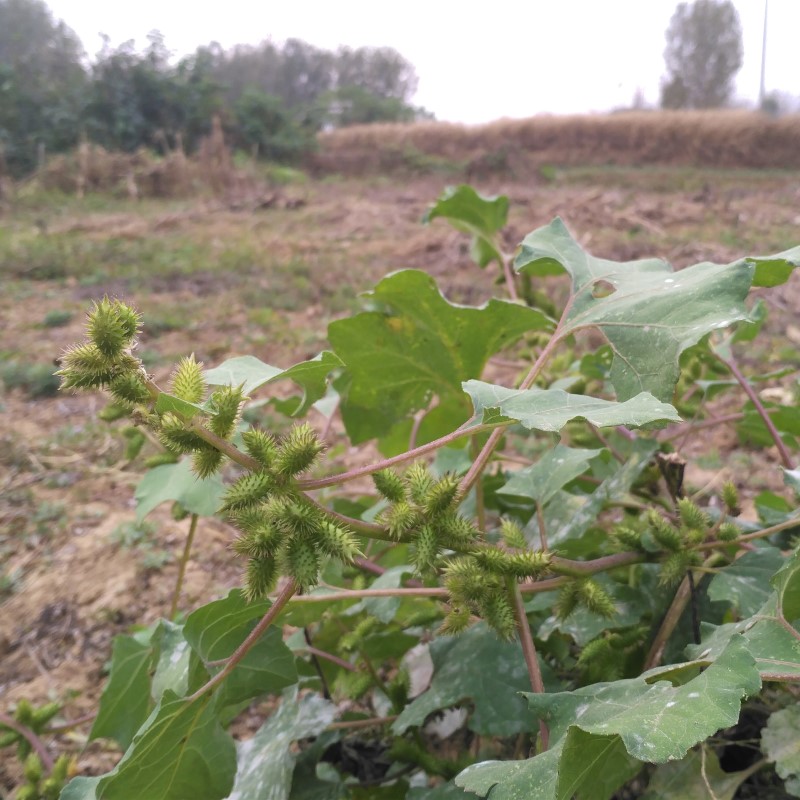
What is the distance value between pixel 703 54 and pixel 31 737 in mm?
25190

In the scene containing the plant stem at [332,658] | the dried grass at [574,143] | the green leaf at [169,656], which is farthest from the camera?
the dried grass at [574,143]

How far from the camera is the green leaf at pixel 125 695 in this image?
1.08 m

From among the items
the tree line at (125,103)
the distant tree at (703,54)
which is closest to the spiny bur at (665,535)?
the tree line at (125,103)

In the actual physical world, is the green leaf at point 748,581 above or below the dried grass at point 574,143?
below

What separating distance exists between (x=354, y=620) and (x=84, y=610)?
55.9 inches

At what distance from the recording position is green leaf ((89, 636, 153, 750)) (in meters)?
1.08

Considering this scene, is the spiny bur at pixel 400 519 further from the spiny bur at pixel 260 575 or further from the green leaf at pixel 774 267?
the green leaf at pixel 774 267

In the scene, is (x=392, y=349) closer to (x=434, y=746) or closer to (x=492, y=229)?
(x=492, y=229)

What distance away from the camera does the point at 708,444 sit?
10.3ft

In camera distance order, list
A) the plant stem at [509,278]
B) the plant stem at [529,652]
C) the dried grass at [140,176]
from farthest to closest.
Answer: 1. the dried grass at [140,176]
2. the plant stem at [509,278]
3. the plant stem at [529,652]

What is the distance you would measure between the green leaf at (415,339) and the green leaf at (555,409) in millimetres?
386

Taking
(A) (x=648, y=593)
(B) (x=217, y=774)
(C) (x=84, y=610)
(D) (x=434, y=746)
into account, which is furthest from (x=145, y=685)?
(C) (x=84, y=610)

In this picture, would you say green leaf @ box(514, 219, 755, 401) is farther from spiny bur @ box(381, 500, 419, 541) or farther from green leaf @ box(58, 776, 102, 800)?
green leaf @ box(58, 776, 102, 800)

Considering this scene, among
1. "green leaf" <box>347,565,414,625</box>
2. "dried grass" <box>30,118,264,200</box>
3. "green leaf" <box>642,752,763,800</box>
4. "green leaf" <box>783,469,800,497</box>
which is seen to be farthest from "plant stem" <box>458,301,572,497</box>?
"dried grass" <box>30,118,264,200</box>
